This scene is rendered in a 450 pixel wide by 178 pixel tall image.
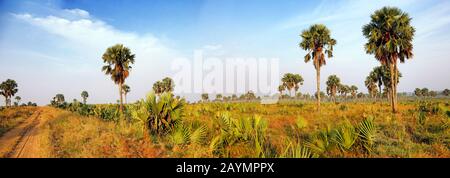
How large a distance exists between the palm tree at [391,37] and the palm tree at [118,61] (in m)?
34.2

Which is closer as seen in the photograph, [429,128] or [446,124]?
[446,124]

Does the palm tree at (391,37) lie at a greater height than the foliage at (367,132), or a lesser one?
greater

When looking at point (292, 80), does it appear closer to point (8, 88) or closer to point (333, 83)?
point (333, 83)

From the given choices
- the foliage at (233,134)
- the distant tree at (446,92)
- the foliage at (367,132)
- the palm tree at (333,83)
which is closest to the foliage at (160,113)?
the foliage at (233,134)

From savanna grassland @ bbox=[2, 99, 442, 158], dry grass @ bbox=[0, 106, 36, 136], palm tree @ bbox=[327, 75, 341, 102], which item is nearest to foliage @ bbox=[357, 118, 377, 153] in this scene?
savanna grassland @ bbox=[2, 99, 442, 158]

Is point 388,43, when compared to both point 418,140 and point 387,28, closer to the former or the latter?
point 387,28

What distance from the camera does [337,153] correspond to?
24.7 ft

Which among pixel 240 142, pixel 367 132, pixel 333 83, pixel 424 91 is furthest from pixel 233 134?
pixel 424 91

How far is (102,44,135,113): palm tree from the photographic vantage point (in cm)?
4078

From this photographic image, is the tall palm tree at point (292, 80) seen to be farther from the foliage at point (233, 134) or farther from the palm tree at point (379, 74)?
the foliage at point (233, 134)

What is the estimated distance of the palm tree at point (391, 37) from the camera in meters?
29.9

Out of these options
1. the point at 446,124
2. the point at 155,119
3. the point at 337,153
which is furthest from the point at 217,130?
the point at 446,124
